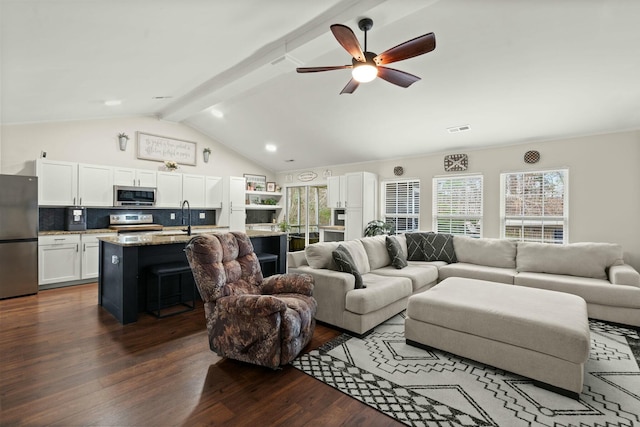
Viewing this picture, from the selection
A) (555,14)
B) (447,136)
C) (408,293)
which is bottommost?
(408,293)

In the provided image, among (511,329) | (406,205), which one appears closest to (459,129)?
(406,205)

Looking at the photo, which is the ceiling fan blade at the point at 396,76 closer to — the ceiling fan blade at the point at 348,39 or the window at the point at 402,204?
the ceiling fan blade at the point at 348,39

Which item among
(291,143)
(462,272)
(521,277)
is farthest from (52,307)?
(521,277)

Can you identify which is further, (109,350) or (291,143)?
(291,143)

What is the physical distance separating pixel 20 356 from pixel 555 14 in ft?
17.5

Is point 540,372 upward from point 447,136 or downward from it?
downward

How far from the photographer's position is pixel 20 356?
96.3 inches

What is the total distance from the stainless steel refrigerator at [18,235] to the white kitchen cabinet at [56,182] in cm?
33

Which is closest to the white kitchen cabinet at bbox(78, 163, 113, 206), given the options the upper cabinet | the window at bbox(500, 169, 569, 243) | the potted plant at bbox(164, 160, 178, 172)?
the upper cabinet

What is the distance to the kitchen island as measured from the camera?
10.6 feet

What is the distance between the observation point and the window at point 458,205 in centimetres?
541

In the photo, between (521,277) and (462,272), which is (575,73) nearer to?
(521,277)

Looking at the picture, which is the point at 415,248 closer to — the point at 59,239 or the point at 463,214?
the point at 463,214

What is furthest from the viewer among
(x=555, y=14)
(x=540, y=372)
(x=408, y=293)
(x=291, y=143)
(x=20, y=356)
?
(x=291, y=143)
